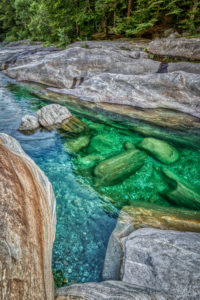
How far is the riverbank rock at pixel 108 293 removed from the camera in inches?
70.0

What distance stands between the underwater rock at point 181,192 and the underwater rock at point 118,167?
3.43 feet

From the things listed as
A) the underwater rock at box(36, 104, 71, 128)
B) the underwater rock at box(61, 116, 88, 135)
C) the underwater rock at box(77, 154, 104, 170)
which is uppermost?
the underwater rock at box(36, 104, 71, 128)

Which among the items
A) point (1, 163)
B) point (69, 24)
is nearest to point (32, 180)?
point (1, 163)

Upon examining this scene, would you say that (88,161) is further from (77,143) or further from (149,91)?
(149,91)

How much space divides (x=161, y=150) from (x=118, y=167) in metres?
1.95

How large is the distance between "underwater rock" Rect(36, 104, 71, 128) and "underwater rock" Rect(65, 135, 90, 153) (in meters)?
1.50

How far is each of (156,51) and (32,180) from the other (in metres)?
12.5

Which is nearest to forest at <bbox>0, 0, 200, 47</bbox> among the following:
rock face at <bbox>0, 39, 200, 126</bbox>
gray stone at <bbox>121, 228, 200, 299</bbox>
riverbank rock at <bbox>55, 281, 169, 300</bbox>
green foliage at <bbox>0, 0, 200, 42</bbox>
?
green foliage at <bbox>0, 0, 200, 42</bbox>

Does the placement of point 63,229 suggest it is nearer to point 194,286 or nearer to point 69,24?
point 194,286

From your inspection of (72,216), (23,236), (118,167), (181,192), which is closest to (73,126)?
(118,167)

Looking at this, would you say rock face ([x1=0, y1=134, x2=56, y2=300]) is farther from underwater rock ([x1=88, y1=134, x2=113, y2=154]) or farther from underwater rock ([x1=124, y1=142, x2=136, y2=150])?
underwater rock ([x1=124, y1=142, x2=136, y2=150])

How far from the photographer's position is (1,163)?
198 centimetres

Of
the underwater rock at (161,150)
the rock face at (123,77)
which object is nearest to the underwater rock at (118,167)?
the underwater rock at (161,150)

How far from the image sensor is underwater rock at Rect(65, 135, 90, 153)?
5906 millimetres
